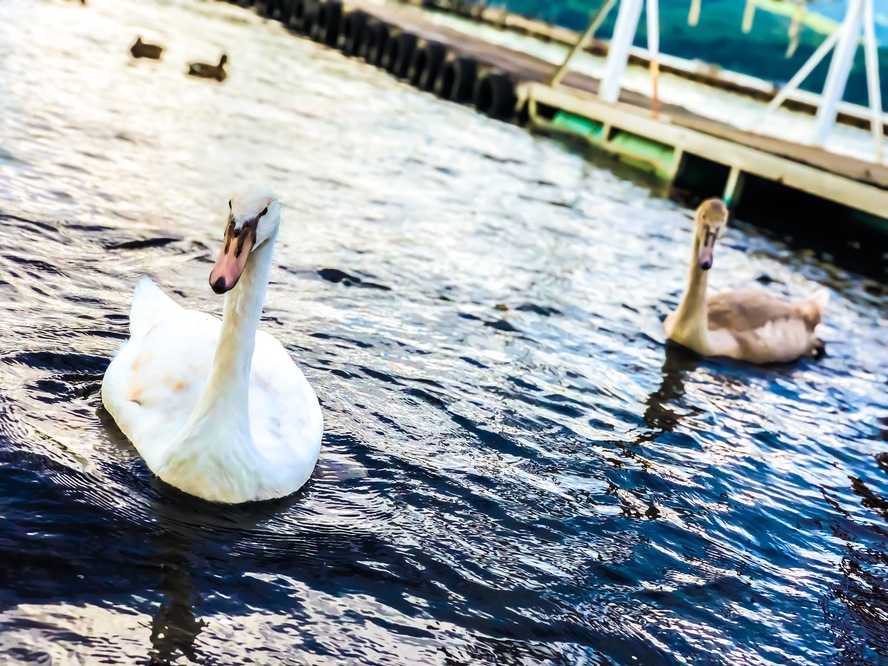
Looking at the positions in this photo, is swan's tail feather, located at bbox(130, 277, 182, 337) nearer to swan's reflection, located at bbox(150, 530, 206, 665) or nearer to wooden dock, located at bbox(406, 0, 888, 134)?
swan's reflection, located at bbox(150, 530, 206, 665)

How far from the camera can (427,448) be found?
A: 6.34 meters

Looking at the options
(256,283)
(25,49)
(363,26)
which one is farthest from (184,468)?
(363,26)

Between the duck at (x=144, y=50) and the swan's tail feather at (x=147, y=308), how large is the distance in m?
14.4

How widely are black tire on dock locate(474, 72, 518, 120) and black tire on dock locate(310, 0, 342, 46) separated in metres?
10.8

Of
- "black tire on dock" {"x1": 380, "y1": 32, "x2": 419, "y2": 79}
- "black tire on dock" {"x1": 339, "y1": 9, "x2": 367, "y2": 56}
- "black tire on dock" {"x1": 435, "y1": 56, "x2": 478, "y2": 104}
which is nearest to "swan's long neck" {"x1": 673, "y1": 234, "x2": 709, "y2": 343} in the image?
"black tire on dock" {"x1": 435, "y1": 56, "x2": 478, "y2": 104}

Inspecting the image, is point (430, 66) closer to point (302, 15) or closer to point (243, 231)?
point (302, 15)

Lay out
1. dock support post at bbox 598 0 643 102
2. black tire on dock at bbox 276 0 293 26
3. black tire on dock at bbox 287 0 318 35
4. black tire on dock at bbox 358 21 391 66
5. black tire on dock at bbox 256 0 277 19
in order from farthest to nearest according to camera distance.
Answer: black tire on dock at bbox 256 0 277 19, black tire on dock at bbox 276 0 293 26, black tire on dock at bbox 287 0 318 35, black tire on dock at bbox 358 21 391 66, dock support post at bbox 598 0 643 102

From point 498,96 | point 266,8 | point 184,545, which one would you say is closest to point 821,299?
point 184,545

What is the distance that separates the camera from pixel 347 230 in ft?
36.9

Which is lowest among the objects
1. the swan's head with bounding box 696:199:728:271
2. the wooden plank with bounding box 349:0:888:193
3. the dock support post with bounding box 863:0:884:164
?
the swan's head with bounding box 696:199:728:271

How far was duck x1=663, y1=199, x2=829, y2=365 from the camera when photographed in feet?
31.7

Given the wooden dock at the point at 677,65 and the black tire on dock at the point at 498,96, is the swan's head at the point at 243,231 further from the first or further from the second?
the wooden dock at the point at 677,65

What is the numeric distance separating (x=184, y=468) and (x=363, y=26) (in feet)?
98.3

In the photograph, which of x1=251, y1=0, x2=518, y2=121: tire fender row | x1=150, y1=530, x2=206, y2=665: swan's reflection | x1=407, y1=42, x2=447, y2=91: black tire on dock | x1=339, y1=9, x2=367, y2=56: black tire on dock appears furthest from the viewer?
x1=339, y1=9, x2=367, y2=56: black tire on dock
